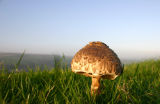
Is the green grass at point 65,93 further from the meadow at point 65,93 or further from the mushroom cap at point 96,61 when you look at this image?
the mushroom cap at point 96,61

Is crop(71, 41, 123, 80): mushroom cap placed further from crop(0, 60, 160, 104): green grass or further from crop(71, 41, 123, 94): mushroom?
crop(0, 60, 160, 104): green grass

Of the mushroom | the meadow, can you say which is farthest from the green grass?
the mushroom

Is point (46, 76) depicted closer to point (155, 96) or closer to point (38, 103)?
point (38, 103)

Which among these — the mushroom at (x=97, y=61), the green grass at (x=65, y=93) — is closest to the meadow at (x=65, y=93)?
the green grass at (x=65, y=93)

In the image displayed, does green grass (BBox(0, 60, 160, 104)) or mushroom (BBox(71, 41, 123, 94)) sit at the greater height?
mushroom (BBox(71, 41, 123, 94))

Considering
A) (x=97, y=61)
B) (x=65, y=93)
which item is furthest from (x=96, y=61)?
(x=65, y=93)

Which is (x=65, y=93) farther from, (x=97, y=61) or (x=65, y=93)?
(x=97, y=61)

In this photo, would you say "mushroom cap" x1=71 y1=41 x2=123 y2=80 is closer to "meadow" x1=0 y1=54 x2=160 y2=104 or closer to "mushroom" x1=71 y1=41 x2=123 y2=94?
"mushroom" x1=71 y1=41 x2=123 y2=94
